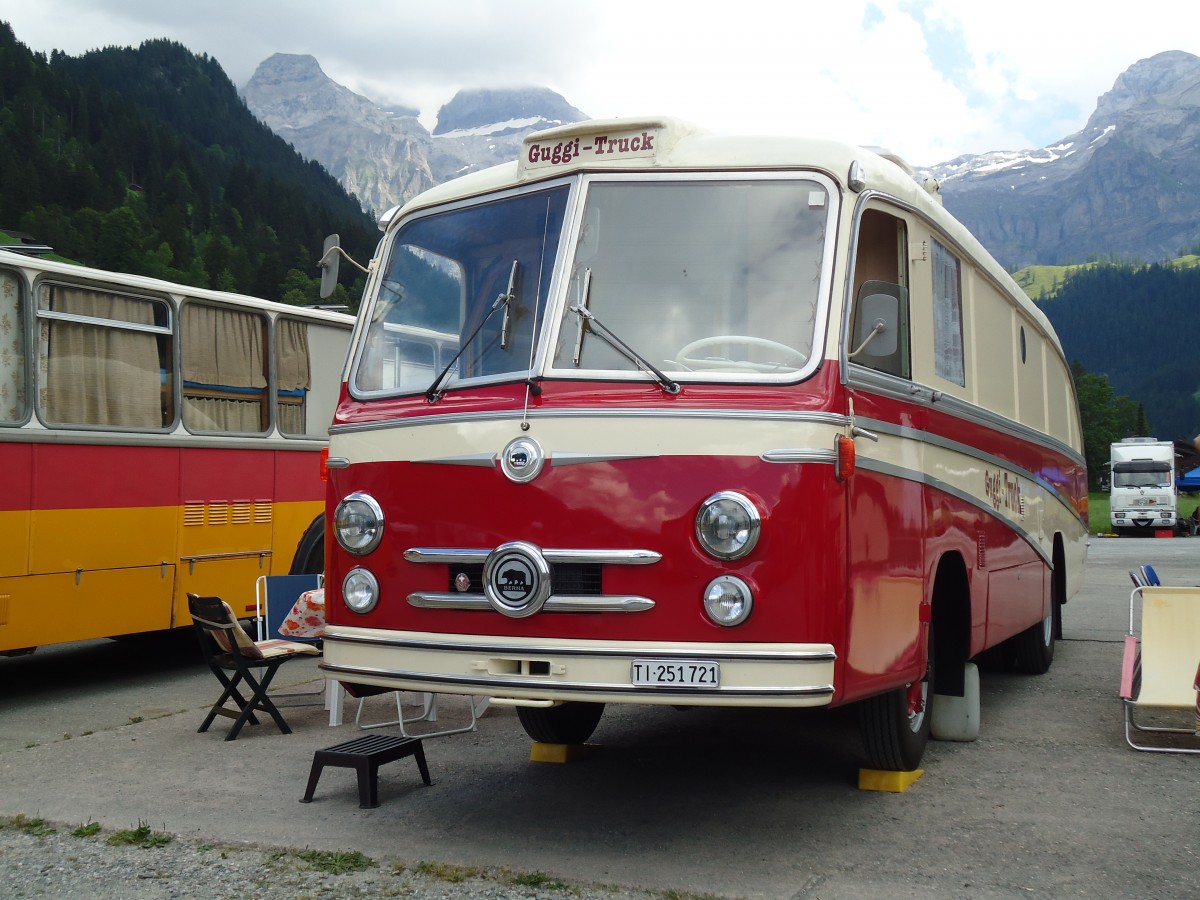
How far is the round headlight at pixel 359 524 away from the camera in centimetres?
562

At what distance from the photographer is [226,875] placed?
520 cm

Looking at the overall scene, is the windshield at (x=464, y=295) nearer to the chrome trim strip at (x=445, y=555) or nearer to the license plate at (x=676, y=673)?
the chrome trim strip at (x=445, y=555)

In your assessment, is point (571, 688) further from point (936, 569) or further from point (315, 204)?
point (315, 204)

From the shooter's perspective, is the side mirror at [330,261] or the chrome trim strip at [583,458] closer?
the chrome trim strip at [583,458]

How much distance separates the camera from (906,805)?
620 centimetres

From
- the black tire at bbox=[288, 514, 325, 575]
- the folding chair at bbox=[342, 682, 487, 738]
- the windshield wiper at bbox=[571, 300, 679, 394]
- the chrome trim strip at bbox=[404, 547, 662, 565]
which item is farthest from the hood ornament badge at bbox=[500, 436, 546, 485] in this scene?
the black tire at bbox=[288, 514, 325, 575]

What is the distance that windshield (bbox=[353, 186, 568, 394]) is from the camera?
569 cm

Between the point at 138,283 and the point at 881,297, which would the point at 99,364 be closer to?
the point at 138,283

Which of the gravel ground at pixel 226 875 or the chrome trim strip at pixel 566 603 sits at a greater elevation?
the chrome trim strip at pixel 566 603

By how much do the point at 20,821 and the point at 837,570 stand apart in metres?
3.96

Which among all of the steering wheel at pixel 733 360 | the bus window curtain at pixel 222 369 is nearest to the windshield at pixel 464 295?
the steering wheel at pixel 733 360

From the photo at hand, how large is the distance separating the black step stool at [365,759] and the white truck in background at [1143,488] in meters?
43.8

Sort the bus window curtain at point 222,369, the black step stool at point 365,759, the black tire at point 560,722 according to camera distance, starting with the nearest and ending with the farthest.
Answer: the black step stool at point 365,759 → the black tire at point 560,722 → the bus window curtain at point 222,369

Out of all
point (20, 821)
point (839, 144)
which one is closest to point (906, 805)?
point (839, 144)
